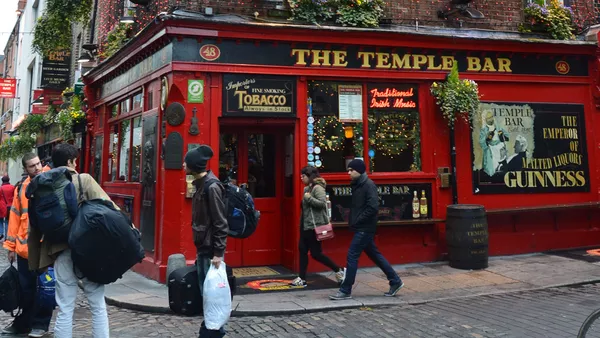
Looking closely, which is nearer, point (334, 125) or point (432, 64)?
point (334, 125)

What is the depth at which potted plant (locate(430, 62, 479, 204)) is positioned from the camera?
29.1 feet

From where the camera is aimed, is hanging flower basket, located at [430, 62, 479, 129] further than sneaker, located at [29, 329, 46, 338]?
Yes

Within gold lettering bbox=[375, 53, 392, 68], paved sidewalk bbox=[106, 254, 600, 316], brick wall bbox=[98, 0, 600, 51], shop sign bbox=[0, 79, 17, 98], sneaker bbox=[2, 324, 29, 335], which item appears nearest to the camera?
sneaker bbox=[2, 324, 29, 335]

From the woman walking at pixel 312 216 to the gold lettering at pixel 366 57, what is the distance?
2.79 meters

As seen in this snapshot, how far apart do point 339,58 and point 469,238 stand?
13.0ft

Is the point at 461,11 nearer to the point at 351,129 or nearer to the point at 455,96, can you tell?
the point at 455,96

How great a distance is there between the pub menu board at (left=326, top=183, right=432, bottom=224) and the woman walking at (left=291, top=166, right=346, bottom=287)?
1.37m

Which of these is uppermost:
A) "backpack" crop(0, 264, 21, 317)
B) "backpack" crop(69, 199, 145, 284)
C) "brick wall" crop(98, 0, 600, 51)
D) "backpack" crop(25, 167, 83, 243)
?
"brick wall" crop(98, 0, 600, 51)

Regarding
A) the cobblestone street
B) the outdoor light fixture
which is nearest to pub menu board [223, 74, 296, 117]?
the outdoor light fixture

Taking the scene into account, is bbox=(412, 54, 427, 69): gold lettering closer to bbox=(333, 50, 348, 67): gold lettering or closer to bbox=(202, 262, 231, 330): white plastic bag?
bbox=(333, 50, 348, 67): gold lettering

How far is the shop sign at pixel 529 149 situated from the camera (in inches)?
374

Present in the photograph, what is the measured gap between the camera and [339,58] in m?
8.77


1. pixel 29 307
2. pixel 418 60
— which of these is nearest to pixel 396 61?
pixel 418 60

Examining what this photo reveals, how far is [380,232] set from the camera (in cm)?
880
